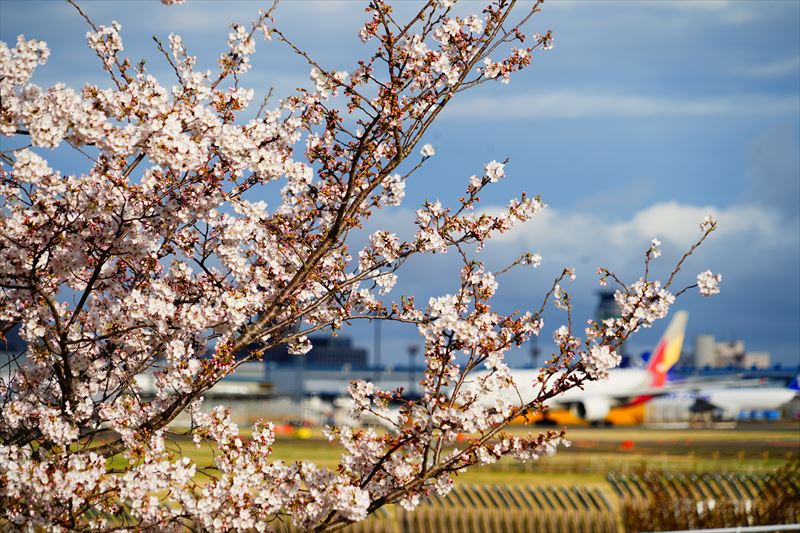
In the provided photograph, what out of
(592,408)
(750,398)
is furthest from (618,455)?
(750,398)

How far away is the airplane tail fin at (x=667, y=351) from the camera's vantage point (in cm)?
9656

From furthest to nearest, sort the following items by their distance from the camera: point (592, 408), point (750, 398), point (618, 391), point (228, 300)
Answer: point (750, 398)
point (618, 391)
point (592, 408)
point (228, 300)

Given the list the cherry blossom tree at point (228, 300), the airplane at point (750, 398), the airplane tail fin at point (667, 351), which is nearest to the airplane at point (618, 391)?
the airplane tail fin at point (667, 351)

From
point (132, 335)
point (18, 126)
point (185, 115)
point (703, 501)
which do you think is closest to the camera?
point (18, 126)

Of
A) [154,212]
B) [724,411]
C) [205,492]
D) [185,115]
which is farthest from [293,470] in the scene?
[724,411]

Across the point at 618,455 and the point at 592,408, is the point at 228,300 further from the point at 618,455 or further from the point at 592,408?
the point at 592,408

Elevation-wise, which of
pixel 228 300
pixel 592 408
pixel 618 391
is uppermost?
pixel 618 391

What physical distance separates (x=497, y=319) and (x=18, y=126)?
14.0ft

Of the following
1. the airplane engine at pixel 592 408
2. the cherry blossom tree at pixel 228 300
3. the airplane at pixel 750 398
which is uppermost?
the airplane at pixel 750 398

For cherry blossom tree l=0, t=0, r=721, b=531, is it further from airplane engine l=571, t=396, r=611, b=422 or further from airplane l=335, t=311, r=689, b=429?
airplane engine l=571, t=396, r=611, b=422

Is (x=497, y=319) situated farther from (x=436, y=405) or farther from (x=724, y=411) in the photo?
(x=724, y=411)

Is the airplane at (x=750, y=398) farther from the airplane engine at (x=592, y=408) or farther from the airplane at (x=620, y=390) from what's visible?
the airplane engine at (x=592, y=408)

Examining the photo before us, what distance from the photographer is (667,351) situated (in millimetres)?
99875

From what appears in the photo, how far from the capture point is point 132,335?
32.6ft
